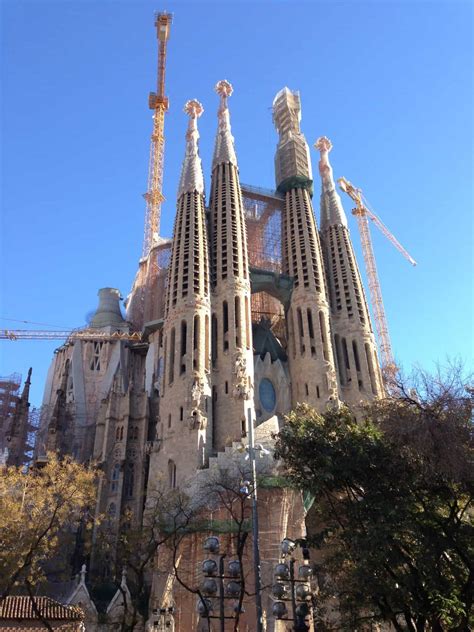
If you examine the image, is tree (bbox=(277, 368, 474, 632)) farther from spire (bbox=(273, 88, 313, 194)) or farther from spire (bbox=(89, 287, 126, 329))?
spire (bbox=(89, 287, 126, 329))

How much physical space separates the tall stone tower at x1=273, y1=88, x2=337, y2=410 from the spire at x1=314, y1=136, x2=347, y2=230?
2.30 metres

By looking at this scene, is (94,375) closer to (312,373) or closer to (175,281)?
(175,281)

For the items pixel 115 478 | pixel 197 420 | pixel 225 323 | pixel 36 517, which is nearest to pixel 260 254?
pixel 225 323

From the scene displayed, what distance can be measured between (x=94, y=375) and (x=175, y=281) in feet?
52.5

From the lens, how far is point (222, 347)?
39625 millimetres

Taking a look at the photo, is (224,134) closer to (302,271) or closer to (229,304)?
(302,271)

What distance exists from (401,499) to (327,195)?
42488mm

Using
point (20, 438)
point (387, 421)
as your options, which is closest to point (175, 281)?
point (20, 438)

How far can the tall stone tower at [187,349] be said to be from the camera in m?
34.3

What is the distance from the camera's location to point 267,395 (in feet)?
142

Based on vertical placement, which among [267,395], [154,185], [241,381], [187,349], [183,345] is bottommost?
[241,381]

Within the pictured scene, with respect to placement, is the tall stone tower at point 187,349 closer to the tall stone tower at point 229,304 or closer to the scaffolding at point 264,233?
the tall stone tower at point 229,304

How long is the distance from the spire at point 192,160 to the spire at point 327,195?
12.7m

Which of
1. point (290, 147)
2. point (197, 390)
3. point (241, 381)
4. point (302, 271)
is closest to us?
point (197, 390)
